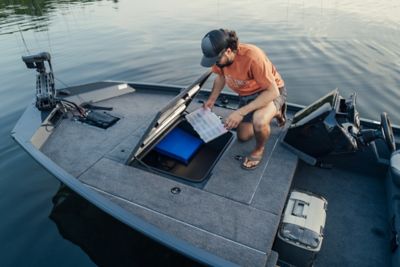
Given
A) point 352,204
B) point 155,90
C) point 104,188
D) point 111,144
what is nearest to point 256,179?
point 352,204

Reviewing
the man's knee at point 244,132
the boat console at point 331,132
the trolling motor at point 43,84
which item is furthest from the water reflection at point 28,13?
the boat console at point 331,132

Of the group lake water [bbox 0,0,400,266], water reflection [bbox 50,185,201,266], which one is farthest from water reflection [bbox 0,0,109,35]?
water reflection [bbox 50,185,201,266]

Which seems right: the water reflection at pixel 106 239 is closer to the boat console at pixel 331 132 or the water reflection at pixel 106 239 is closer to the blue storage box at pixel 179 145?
the blue storage box at pixel 179 145

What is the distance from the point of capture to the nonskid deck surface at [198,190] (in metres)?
3.04

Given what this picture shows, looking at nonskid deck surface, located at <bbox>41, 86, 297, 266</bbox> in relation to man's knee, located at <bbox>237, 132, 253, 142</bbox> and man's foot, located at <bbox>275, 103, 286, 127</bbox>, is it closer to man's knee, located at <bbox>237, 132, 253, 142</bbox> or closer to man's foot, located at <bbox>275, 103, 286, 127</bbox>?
man's knee, located at <bbox>237, 132, 253, 142</bbox>

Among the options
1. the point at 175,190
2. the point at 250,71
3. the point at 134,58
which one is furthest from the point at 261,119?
the point at 134,58

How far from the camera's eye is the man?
370 cm

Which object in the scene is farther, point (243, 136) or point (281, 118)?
point (281, 118)

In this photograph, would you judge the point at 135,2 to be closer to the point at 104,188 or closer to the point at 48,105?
the point at 48,105

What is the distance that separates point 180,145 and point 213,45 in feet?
5.51

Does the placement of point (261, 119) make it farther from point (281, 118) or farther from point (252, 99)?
point (281, 118)

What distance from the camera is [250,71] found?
13.6ft

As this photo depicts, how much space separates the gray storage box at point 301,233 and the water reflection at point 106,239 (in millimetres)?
1327

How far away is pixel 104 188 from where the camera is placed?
3.69 metres
